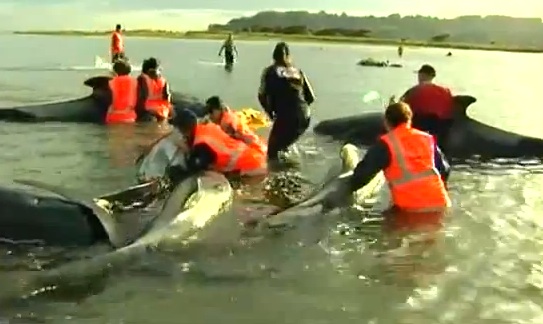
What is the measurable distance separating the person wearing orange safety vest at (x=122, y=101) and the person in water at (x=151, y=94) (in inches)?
6.0

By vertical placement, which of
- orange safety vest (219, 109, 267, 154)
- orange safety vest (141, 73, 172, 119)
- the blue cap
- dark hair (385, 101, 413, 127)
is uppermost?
dark hair (385, 101, 413, 127)

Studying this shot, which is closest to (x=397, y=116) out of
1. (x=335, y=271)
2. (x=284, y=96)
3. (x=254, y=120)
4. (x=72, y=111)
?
(x=335, y=271)

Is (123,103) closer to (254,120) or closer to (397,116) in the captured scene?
(254,120)

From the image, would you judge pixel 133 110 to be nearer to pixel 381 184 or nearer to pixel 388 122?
pixel 381 184

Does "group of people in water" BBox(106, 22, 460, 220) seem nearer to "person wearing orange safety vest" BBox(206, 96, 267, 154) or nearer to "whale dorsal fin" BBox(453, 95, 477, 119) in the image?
"person wearing orange safety vest" BBox(206, 96, 267, 154)

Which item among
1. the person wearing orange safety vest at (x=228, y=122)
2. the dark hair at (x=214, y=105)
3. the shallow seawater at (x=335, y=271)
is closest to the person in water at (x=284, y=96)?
the shallow seawater at (x=335, y=271)

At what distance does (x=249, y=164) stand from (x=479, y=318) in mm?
7926

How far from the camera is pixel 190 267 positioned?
1095 centimetres

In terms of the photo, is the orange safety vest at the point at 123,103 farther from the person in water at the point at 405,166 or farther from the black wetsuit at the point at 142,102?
the person in water at the point at 405,166

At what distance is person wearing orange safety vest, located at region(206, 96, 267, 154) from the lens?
16812 mm

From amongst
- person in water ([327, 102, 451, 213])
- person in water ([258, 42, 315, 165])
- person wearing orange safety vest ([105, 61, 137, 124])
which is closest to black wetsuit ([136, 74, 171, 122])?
person wearing orange safety vest ([105, 61, 137, 124])

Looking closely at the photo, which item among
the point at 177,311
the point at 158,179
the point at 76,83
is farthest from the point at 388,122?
the point at 76,83

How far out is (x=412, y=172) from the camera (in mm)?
13391

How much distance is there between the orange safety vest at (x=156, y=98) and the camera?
24.8 m
